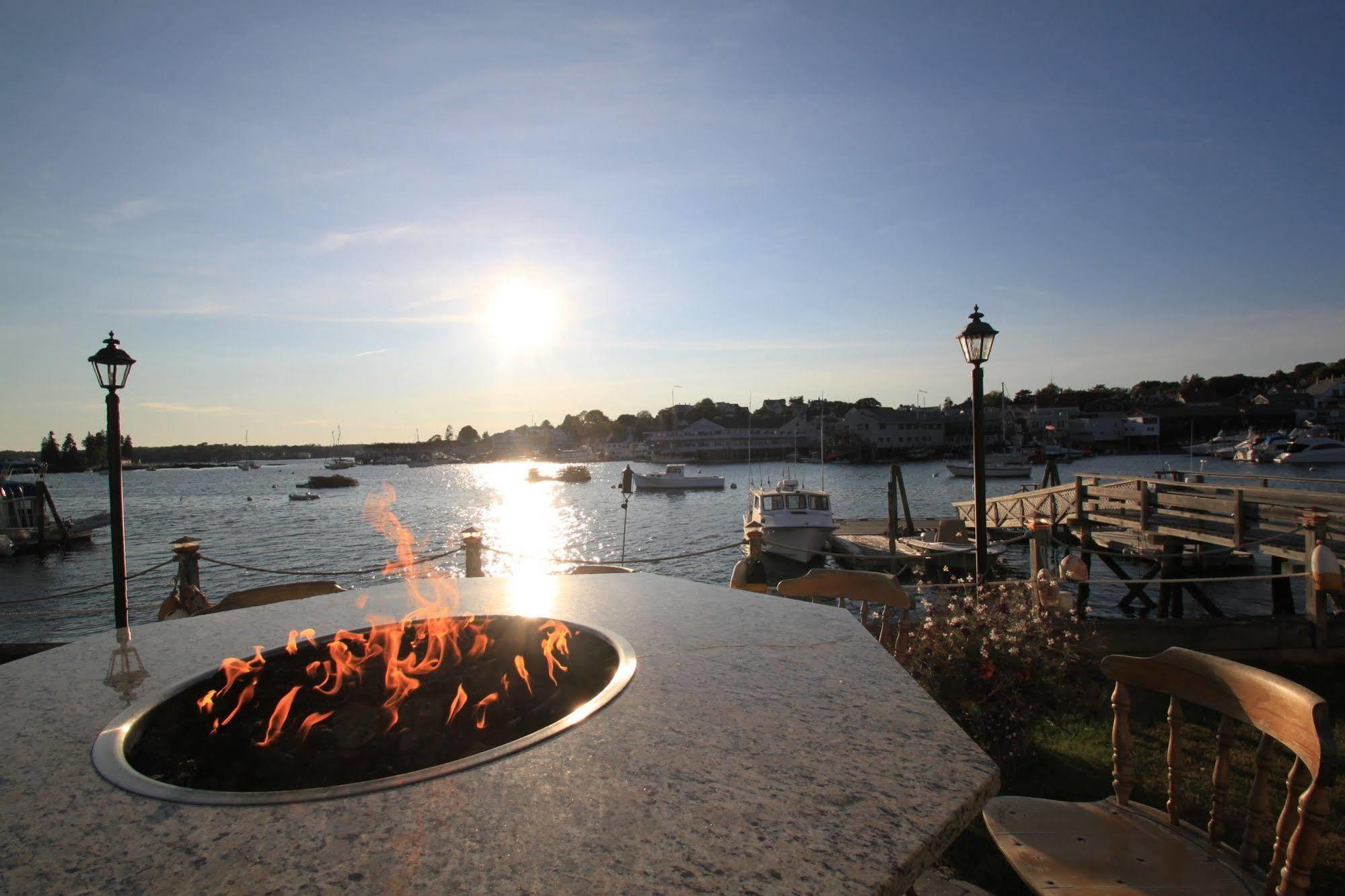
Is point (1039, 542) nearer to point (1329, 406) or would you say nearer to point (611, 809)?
point (611, 809)

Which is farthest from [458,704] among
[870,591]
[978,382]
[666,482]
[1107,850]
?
[666,482]

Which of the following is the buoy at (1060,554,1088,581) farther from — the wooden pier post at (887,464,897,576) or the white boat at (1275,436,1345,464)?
the white boat at (1275,436,1345,464)

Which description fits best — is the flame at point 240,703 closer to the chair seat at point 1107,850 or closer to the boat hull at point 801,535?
the chair seat at point 1107,850

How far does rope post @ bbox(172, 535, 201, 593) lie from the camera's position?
773 cm

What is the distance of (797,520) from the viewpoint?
28125mm

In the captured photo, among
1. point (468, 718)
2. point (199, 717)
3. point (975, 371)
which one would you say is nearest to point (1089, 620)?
point (975, 371)

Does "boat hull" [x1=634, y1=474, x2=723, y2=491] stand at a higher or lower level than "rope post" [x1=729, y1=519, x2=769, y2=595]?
lower

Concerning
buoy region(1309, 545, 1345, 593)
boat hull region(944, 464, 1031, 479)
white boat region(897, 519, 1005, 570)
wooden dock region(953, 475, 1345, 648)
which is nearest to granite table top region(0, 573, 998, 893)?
wooden dock region(953, 475, 1345, 648)

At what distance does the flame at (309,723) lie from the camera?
328cm

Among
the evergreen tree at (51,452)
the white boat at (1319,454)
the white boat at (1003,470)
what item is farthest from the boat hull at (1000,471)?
the evergreen tree at (51,452)

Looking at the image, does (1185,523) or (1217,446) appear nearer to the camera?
(1185,523)

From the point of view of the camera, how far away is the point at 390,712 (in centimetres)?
344

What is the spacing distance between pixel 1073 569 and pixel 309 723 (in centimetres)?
655

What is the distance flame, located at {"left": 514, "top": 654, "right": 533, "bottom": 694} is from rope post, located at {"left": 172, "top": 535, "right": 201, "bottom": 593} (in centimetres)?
572
